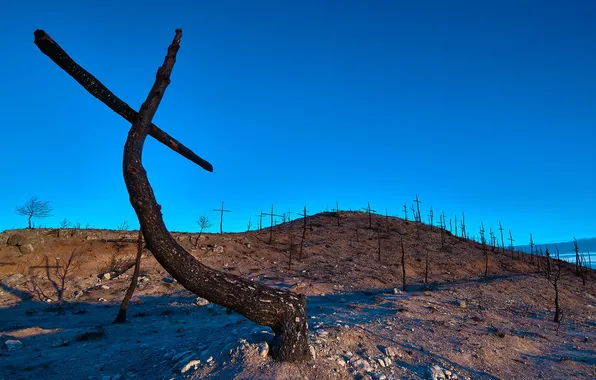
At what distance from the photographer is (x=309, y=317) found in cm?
1073

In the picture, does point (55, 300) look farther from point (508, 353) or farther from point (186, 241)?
point (508, 353)

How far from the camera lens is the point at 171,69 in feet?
18.1

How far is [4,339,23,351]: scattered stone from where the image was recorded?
9834mm

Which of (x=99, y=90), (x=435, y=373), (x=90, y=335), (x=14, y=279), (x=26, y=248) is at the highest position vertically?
(x=99, y=90)

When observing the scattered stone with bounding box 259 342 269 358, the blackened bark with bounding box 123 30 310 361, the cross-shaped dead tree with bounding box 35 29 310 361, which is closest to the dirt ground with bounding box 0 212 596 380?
the scattered stone with bounding box 259 342 269 358

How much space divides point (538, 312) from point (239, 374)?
17925mm

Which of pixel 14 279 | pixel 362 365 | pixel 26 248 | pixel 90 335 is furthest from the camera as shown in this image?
pixel 26 248

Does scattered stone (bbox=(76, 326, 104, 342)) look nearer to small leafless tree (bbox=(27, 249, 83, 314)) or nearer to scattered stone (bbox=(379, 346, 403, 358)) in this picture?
scattered stone (bbox=(379, 346, 403, 358))

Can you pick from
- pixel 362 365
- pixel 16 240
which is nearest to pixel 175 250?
pixel 362 365

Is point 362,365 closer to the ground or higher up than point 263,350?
closer to the ground

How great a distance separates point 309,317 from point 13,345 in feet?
27.3

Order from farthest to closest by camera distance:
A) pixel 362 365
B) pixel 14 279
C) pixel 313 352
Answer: pixel 14 279
pixel 362 365
pixel 313 352

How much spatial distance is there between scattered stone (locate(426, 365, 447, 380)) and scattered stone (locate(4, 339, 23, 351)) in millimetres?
10705

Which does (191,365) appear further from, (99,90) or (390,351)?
(99,90)
